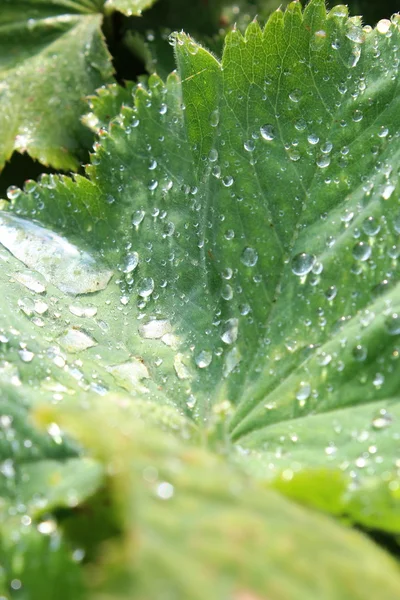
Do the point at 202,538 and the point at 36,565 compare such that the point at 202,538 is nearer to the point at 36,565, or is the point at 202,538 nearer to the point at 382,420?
the point at 36,565

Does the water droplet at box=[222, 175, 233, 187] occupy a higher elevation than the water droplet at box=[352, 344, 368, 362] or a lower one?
higher

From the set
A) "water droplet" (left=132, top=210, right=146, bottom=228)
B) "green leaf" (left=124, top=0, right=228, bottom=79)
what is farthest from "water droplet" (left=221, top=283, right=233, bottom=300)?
"green leaf" (left=124, top=0, right=228, bottom=79)

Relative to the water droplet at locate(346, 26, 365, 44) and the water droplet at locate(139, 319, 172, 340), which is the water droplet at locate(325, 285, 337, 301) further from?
the water droplet at locate(346, 26, 365, 44)

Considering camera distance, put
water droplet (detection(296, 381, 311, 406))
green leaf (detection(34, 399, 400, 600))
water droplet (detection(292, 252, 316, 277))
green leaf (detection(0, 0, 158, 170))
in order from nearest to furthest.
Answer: green leaf (detection(34, 399, 400, 600)) → water droplet (detection(296, 381, 311, 406)) → water droplet (detection(292, 252, 316, 277)) → green leaf (detection(0, 0, 158, 170))

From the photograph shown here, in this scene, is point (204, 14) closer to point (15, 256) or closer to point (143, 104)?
point (143, 104)

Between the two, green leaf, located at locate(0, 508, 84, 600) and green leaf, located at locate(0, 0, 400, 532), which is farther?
green leaf, located at locate(0, 0, 400, 532)

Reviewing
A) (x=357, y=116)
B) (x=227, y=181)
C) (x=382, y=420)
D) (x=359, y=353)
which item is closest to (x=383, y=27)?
(x=357, y=116)

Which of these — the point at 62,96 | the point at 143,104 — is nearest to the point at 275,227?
the point at 143,104

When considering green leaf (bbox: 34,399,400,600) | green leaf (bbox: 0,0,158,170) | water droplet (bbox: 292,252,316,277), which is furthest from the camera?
green leaf (bbox: 0,0,158,170)
